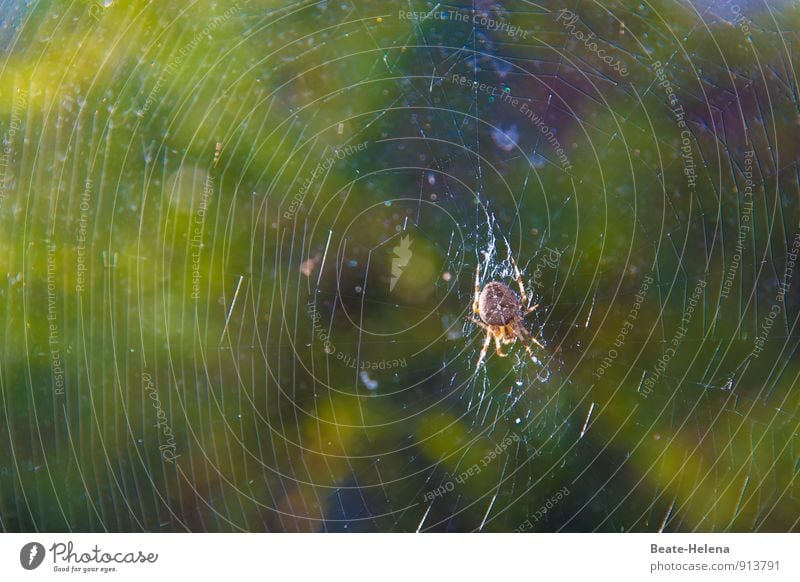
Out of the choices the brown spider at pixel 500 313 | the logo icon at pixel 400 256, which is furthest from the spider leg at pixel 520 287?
the logo icon at pixel 400 256

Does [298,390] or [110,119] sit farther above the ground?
[110,119]

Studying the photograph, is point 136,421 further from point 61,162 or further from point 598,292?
point 598,292
